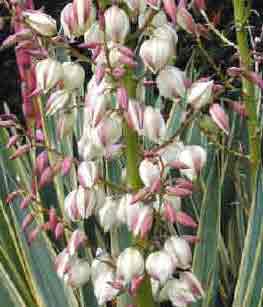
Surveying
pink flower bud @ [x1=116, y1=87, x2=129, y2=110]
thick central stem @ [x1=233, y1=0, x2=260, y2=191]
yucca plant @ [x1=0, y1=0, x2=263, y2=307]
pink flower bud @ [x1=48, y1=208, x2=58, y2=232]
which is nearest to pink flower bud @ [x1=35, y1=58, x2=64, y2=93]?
yucca plant @ [x1=0, y1=0, x2=263, y2=307]

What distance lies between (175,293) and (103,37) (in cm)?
39

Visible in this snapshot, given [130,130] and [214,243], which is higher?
[130,130]

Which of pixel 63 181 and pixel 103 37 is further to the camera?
pixel 63 181

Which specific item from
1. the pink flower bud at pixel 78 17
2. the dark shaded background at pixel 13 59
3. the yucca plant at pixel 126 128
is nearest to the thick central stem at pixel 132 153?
the yucca plant at pixel 126 128

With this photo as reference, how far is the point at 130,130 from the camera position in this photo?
109 cm

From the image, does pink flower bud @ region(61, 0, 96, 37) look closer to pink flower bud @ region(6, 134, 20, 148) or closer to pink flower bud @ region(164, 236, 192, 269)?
pink flower bud @ region(6, 134, 20, 148)

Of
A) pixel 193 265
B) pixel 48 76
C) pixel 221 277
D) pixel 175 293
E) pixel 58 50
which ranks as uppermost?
pixel 48 76

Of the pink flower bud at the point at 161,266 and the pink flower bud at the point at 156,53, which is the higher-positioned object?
the pink flower bud at the point at 156,53

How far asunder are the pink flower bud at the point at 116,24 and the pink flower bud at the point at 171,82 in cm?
8

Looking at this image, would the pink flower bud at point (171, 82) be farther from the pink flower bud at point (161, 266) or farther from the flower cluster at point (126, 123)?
the pink flower bud at point (161, 266)

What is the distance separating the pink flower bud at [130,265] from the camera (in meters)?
1.05

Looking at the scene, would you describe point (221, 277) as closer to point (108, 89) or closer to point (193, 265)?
point (193, 265)

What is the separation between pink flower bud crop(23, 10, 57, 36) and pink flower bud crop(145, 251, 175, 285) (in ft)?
1.14

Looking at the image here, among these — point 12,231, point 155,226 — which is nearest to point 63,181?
point 12,231
